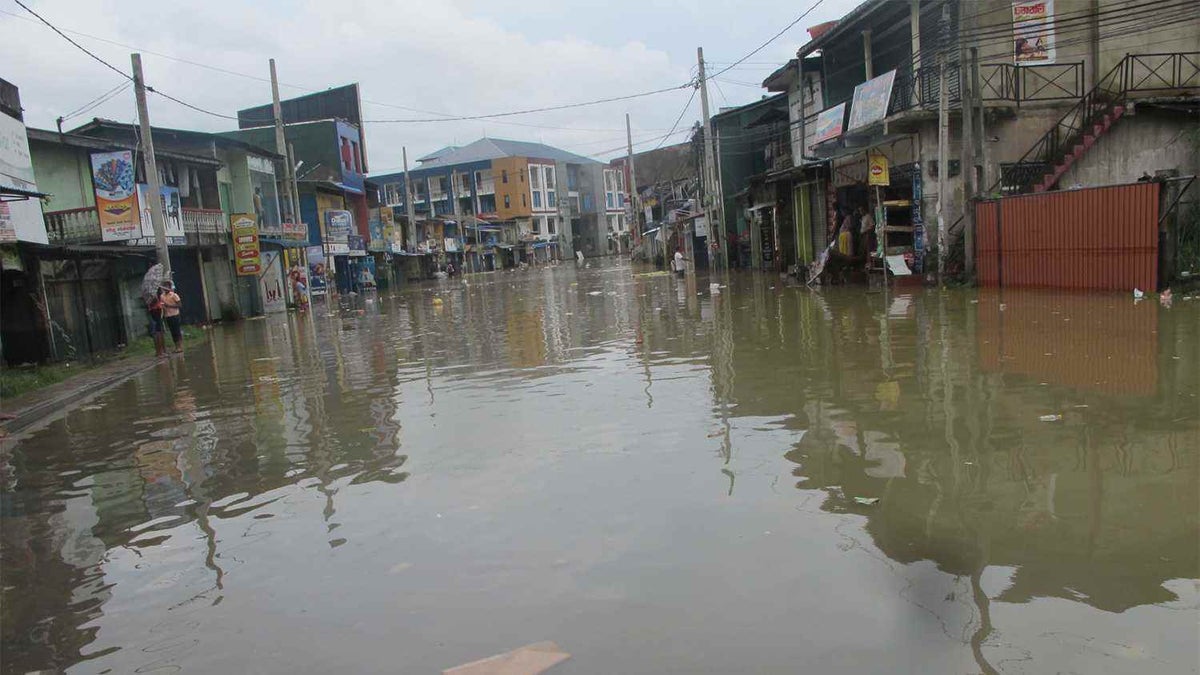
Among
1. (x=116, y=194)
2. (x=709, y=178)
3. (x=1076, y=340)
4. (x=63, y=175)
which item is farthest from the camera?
(x=709, y=178)

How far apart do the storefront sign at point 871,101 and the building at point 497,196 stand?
65175 mm

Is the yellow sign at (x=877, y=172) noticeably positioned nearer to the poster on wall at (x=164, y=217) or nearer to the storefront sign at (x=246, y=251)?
the poster on wall at (x=164, y=217)

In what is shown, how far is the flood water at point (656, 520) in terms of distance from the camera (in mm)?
3857

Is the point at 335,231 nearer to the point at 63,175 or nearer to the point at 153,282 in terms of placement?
the point at 63,175

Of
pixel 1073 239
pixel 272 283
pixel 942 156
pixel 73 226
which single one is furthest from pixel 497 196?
pixel 1073 239

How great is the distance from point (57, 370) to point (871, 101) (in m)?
20.3

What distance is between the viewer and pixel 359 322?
1005 inches

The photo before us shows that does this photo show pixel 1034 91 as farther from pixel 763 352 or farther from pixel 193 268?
pixel 193 268

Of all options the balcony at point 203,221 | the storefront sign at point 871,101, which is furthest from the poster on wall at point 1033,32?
the balcony at point 203,221

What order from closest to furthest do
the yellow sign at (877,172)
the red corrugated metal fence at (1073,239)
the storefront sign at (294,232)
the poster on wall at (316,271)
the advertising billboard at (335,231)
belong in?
the red corrugated metal fence at (1073,239), the yellow sign at (877,172), the storefront sign at (294,232), the poster on wall at (316,271), the advertising billboard at (335,231)

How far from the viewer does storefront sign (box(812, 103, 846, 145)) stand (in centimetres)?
2544

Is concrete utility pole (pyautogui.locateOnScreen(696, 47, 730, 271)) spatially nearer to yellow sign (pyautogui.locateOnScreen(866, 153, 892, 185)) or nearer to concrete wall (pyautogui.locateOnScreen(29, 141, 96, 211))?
yellow sign (pyautogui.locateOnScreen(866, 153, 892, 185))

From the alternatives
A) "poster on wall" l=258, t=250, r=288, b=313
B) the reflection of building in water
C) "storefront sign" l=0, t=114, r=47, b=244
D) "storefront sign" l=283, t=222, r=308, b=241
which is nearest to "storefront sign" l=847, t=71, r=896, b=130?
the reflection of building in water

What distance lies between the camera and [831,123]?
86.1ft
